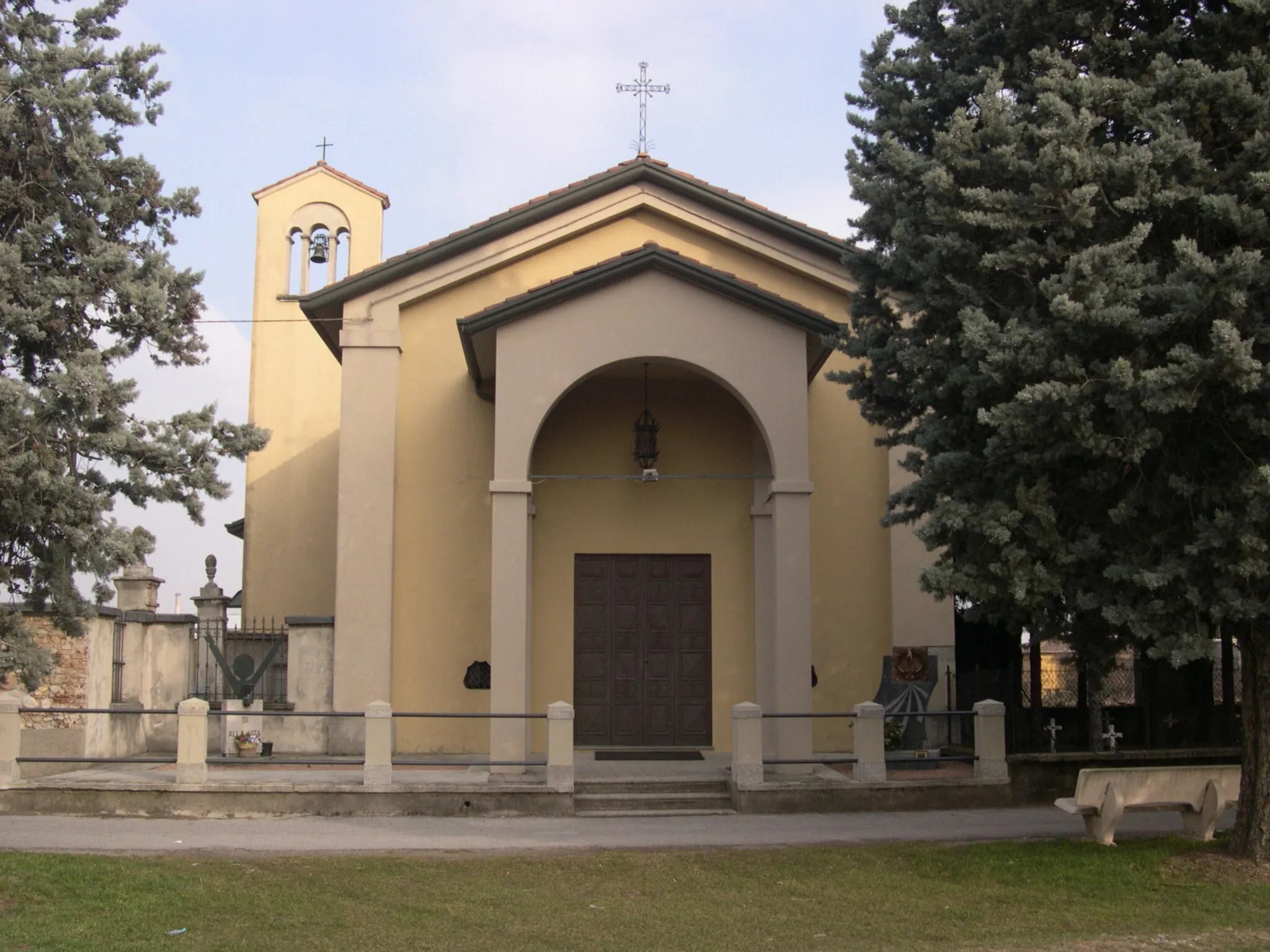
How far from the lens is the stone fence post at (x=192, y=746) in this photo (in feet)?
43.9

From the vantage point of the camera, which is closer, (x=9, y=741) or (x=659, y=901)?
(x=659, y=901)

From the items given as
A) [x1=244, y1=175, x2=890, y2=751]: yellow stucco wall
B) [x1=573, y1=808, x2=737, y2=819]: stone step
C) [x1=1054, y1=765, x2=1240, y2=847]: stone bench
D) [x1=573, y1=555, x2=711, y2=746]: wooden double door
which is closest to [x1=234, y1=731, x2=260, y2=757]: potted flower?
[x1=244, y1=175, x2=890, y2=751]: yellow stucco wall

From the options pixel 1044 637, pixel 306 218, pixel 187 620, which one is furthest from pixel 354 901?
pixel 306 218

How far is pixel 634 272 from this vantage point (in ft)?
51.0

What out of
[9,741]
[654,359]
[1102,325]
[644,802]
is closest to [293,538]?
[9,741]

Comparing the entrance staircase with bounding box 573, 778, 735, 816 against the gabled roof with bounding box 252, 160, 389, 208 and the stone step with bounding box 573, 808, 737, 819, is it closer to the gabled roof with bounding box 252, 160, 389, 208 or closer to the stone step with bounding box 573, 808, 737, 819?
the stone step with bounding box 573, 808, 737, 819

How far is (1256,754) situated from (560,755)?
21.5ft

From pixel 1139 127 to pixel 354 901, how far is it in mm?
8381

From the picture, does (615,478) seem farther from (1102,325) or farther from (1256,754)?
(1256,754)

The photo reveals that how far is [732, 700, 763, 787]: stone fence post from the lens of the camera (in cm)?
1342


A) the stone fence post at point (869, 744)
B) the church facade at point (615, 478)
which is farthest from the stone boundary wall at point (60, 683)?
the stone fence post at point (869, 744)

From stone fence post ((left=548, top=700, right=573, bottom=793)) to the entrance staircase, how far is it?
25cm

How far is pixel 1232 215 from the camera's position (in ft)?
30.0

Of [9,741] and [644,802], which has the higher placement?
[9,741]
